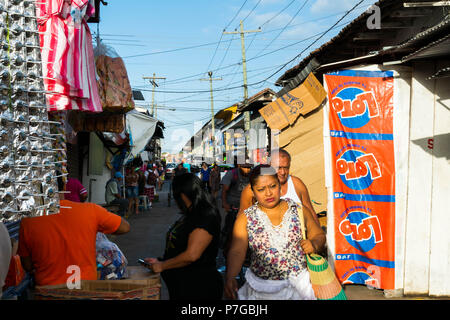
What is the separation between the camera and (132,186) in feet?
51.8

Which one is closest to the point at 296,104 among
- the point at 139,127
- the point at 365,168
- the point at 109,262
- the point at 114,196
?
the point at 365,168

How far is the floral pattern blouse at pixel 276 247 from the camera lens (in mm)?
3094

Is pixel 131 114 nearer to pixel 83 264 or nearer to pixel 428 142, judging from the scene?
pixel 428 142

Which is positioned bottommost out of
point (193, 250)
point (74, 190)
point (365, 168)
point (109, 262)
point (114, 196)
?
point (114, 196)

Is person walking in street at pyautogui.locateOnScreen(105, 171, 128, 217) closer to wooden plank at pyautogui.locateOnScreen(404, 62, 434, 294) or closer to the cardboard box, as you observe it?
the cardboard box

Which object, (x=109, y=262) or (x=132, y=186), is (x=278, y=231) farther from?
(x=132, y=186)

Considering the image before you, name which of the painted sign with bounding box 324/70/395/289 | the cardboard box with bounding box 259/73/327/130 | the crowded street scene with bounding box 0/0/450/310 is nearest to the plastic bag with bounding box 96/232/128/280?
the crowded street scene with bounding box 0/0/450/310

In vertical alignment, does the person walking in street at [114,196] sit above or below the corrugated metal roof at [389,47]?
below

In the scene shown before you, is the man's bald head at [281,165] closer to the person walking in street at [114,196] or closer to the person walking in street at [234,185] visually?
the person walking in street at [234,185]

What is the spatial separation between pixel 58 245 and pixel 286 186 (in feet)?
8.12

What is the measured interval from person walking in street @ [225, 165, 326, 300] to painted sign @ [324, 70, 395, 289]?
2914 mm

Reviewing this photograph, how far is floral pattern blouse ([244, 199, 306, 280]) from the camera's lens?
3.09m

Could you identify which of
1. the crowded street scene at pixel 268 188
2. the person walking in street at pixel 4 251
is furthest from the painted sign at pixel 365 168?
the person walking in street at pixel 4 251
